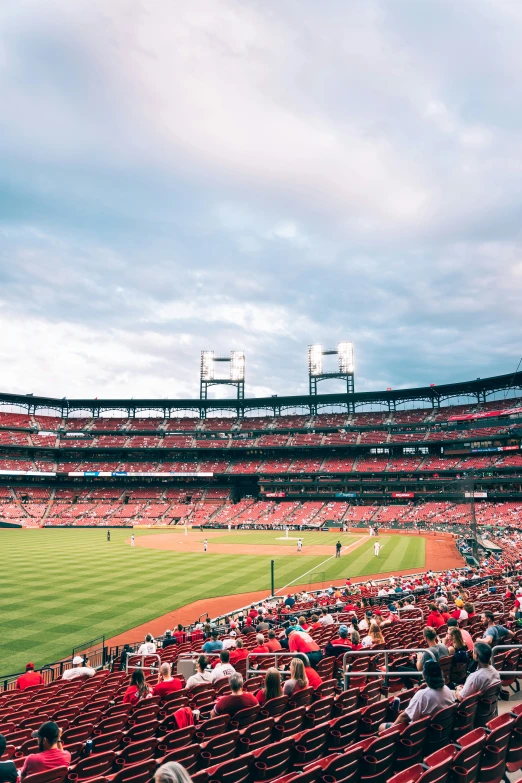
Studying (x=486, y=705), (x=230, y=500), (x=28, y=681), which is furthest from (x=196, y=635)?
(x=230, y=500)

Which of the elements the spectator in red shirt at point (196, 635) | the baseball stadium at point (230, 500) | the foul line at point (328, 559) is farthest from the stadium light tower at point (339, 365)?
the spectator in red shirt at point (196, 635)

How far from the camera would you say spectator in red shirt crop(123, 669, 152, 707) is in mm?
9297

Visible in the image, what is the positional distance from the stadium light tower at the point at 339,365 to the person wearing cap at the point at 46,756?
296ft

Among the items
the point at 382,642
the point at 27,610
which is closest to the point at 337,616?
the point at 382,642

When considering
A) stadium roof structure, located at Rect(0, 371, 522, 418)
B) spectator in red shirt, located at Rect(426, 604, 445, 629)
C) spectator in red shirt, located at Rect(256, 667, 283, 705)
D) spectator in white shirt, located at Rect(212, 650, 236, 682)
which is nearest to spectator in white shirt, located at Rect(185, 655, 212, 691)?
spectator in white shirt, located at Rect(212, 650, 236, 682)

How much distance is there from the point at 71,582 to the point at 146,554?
45.4 feet

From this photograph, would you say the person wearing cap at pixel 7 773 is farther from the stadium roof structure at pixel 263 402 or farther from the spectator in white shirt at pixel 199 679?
the stadium roof structure at pixel 263 402

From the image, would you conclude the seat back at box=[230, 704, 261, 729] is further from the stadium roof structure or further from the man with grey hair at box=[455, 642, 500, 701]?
the stadium roof structure

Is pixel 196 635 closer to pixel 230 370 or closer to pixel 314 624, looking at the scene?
pixel 314 624

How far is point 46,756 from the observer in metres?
5.78

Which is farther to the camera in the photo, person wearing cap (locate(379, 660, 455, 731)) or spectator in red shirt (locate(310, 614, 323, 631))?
spectator in red shirt (locate(310, 614, 323, 631))

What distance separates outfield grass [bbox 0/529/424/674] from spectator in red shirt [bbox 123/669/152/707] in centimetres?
1113

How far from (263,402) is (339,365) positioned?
17.6m

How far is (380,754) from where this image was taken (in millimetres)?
5605
